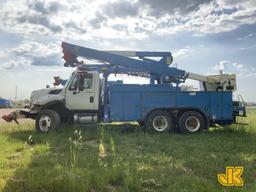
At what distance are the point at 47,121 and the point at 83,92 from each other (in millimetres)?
1912

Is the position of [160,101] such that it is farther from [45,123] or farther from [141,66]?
[45,123]

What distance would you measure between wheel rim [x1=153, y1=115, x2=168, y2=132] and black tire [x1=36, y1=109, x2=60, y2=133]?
13.0 feet

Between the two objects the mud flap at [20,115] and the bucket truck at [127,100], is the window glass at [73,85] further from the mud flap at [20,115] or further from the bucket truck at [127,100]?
the mud flap at [20,115]

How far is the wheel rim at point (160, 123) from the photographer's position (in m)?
14.9

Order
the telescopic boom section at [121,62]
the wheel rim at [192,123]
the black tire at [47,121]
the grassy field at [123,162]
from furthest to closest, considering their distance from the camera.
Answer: the telescopic boom section at [121,62]
the wheel rim at [192,123]
the black tire at [47,121]
the grassy field at [123,162]

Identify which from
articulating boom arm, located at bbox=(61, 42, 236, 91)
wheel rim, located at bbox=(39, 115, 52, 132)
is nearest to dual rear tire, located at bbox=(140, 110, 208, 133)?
articulating boom arm, located at bbox=(61, 42, 236, 91)

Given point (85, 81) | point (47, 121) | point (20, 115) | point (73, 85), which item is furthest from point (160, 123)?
point (20, 115)

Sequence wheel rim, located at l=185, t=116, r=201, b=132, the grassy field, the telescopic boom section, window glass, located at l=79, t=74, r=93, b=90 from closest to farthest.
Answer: the grassy field, wheel rim, located at l=185, t=116, r=201, b=132, window glass, located at l=79, t=74, r=93, b=90, the telescopic boom section

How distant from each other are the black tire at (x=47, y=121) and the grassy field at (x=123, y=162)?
1.00m

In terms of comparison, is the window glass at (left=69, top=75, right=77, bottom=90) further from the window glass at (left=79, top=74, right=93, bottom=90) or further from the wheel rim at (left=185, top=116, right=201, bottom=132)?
the wheel rim at (left=185, top=116, right=201, bottom=132)

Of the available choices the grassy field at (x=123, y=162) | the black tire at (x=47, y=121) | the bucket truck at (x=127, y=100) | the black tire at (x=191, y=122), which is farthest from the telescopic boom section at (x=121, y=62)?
the grassy field at (x=123, y=162)

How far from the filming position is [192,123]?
49.5ft

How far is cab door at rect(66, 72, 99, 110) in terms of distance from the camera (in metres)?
15.3

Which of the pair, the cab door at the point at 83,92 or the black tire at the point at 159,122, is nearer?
the black tire at the point at 159,122
